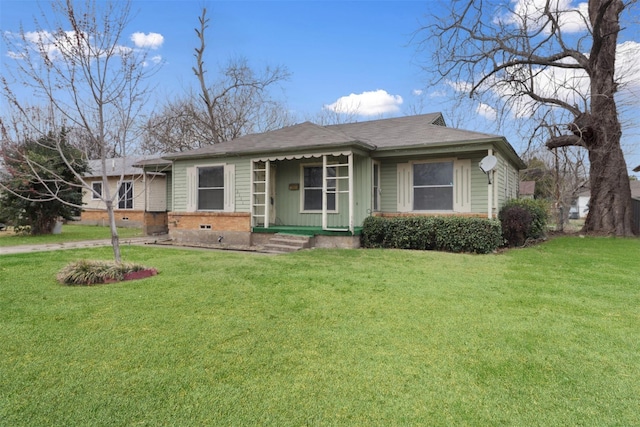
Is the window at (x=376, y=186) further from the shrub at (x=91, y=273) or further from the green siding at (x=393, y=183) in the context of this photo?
the shrub at (x=91, y=273)

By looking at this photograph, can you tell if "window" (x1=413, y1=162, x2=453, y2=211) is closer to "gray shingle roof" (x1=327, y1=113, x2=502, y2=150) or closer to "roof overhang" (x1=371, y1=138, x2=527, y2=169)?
"roof overhang" (x1=371, y1=138, x2=527, y2=169)

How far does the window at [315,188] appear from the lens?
1105 cm

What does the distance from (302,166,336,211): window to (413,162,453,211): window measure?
2.47 m

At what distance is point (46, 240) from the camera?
40.0 feet

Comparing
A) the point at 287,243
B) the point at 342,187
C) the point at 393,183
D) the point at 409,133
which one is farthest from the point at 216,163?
the point at 409,133

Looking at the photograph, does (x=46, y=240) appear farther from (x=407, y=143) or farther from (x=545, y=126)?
(x=545, y=126)

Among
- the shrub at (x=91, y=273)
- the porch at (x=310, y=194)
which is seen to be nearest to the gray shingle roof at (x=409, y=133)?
the porch at (x=310, y=194)

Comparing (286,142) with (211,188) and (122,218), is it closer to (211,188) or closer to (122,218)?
(211,188)

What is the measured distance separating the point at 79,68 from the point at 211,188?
6080 mm

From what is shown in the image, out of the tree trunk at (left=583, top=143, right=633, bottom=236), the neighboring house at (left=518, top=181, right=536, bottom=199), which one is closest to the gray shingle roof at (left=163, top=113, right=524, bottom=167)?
the tree trunk at (left=583, top=143, right=633, bottom=236)

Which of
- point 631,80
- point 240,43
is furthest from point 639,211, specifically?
point 240,43

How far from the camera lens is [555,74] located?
14828 mm

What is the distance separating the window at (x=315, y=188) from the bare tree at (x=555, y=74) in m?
7.52

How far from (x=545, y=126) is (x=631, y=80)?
320 cm
